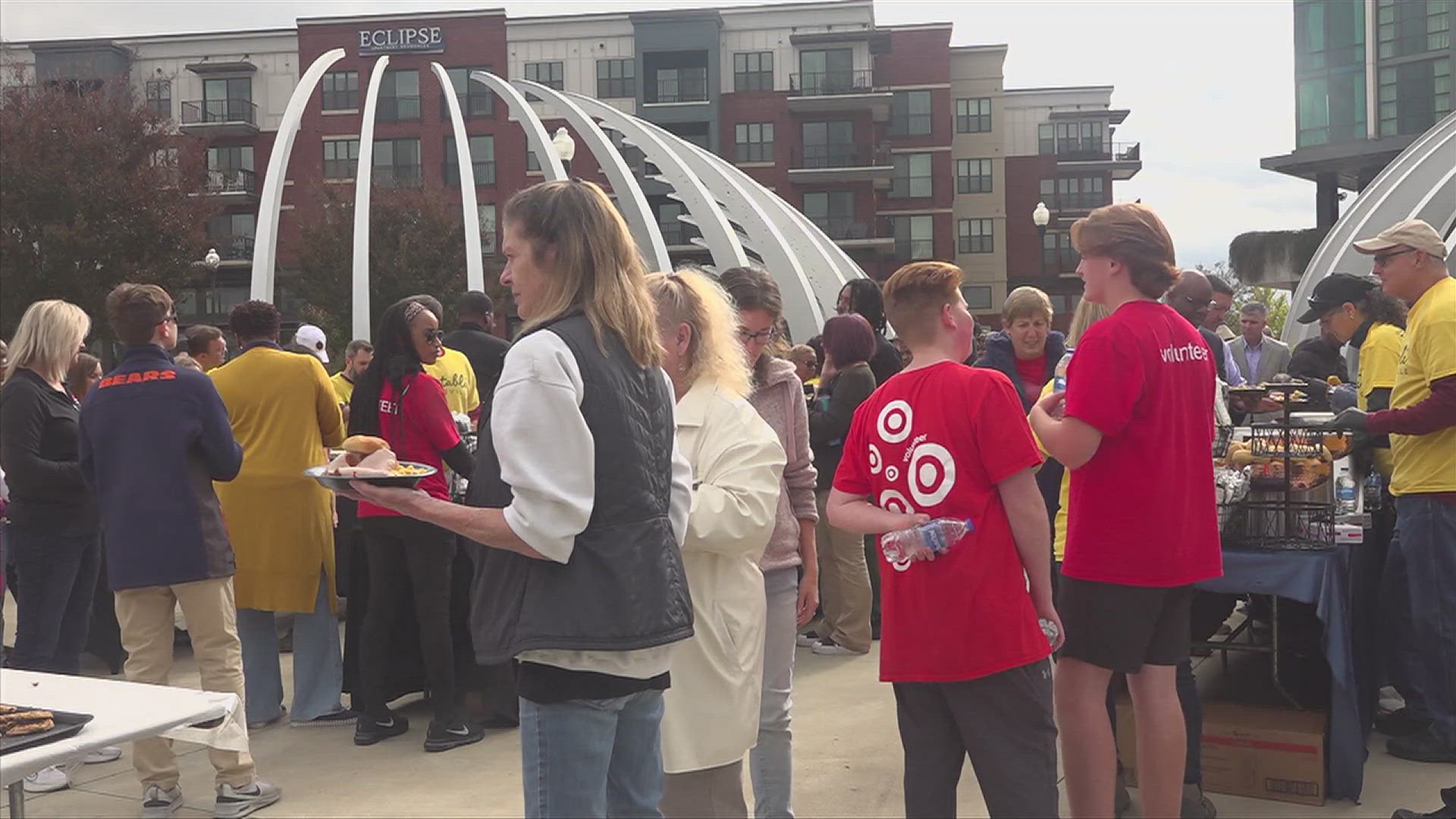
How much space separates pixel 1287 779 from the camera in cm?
475

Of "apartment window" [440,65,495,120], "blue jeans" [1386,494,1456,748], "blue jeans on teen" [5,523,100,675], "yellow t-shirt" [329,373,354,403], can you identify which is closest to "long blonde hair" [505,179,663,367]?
"blue jeans" [1386,494,1456,748]

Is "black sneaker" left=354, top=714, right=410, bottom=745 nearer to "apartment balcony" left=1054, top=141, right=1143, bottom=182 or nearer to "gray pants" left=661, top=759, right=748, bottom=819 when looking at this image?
"gray pants" left=661, top=759, right=748, bottom=819

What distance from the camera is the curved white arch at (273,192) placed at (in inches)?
1123

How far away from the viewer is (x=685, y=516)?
2.99 meters

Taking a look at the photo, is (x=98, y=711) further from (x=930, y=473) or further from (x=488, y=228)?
(x=488, y=228)

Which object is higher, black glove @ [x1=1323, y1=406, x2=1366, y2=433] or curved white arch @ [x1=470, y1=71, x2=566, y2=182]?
curved white arch @ [x1=470, y1=71, x2=566, y2=182]

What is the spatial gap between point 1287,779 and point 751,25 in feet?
180

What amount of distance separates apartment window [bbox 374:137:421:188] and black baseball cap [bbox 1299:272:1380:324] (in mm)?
51494

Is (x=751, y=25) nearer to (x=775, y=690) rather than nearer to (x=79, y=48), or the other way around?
(x=79, y=48)

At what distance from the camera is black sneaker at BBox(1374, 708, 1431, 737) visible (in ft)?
17.9

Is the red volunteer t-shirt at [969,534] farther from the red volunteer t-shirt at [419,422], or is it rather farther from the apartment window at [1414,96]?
the apartment window at [1414,96]

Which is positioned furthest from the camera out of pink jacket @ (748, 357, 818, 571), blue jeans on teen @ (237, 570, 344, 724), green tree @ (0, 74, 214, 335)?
green tree @ (0, 74, 214, 335)

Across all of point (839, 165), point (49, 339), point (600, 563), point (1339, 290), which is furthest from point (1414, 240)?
point (839, 165)

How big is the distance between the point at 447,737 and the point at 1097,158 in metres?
59.8
